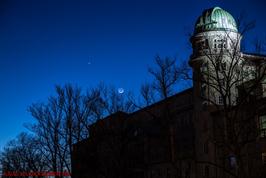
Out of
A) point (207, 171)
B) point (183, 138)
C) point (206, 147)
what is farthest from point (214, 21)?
point (207, 171)

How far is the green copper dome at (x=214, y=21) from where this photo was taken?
2518 inches

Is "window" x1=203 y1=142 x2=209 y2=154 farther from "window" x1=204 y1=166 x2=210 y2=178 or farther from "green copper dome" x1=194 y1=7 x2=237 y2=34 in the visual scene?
"green copper dome" x1=194 y1=7 x2=237 y2=34

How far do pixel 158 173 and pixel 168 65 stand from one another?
110 ft

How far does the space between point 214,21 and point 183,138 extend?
19338mm

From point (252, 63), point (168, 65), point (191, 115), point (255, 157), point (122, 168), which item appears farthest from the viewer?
point (191, 115)

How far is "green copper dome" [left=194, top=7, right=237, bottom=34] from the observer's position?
64.0 metres

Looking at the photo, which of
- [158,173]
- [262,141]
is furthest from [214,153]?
[158,173]

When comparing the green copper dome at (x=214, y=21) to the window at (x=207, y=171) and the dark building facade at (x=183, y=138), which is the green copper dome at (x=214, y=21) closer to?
the dark building facade at (x=183, y=138)

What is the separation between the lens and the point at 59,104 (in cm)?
5756

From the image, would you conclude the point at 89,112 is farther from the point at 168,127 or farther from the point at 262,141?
the point at 262,141

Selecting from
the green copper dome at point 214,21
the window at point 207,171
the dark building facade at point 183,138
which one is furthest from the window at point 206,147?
the green copper dome at point 214,21

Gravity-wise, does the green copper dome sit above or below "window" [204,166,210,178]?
above

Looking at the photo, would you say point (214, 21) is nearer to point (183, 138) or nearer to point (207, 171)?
point (183, 138)

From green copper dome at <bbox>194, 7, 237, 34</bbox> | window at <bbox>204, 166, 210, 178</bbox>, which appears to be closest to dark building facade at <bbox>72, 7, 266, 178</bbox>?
green copper dome at <bbox>194, 7, 237, 34</bbox>
